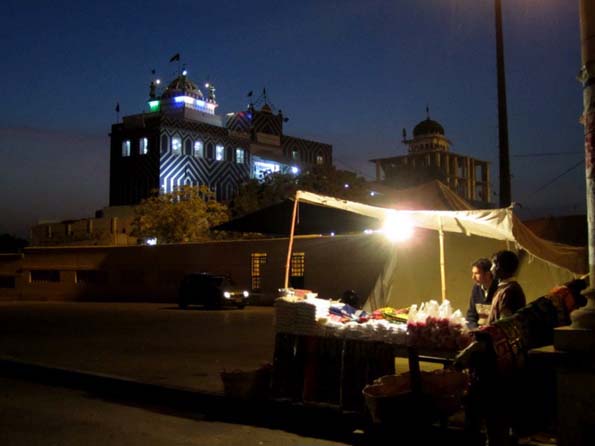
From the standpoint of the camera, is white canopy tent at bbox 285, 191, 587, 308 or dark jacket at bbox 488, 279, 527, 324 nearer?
dark jacket at bbox 488, 279, 527, 324

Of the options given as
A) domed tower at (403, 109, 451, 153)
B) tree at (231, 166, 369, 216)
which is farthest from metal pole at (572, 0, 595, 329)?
domed tower at (403, 109, 451, 153)

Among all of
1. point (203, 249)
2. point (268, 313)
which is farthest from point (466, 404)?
point (203, 249)

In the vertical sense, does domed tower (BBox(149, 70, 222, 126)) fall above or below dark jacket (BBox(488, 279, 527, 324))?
above

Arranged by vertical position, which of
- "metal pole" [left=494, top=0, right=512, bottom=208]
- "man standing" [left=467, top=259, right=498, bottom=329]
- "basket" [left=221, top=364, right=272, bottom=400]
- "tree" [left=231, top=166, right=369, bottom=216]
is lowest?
"basket" [left=221, top=364, right=272, bottom=400]

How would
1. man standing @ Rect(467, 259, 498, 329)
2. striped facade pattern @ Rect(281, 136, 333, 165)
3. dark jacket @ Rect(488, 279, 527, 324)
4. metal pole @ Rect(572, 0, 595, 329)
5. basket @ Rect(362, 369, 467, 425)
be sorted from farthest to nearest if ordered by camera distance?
striped facade pattern @ Rect(281, 136, 333, 165)
man standing @ Rect(467, 259, 498, 329)
dark jacket @ Rect(488, 279, 527, 324)
basket @ Rect(362, 369, 467, 425)
metal pole @ Rect(572, 0, 595, 329)

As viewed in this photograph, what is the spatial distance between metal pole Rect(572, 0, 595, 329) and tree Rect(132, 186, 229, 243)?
135 ft

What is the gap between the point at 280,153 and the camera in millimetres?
79562

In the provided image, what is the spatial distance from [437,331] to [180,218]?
40899mm

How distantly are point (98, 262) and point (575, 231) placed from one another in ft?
94.4

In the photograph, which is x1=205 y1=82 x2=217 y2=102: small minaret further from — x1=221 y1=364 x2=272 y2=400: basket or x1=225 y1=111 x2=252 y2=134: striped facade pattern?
x1=221 y1=364 x2=272 y2=400: basket

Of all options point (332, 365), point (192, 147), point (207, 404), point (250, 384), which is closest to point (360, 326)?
point (332, 365)

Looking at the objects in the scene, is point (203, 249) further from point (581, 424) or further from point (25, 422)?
point (581, 424)

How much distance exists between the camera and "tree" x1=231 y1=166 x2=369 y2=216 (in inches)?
1859

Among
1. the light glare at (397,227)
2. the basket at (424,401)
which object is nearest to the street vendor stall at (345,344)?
the basket at (424,401)
